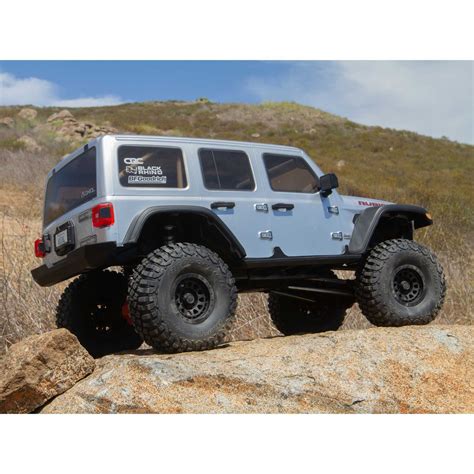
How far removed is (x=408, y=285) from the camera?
19.8ft

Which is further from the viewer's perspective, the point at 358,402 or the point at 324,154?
the point at 324,154

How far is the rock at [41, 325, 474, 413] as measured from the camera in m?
4.31

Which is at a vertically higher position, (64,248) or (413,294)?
(64,248)

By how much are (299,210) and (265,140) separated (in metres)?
34.9

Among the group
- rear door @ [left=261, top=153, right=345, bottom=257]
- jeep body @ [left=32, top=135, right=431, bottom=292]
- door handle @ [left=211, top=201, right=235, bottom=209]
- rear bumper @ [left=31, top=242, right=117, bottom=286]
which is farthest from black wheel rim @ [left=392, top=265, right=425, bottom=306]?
rear bumper @ [left=31, top=242, right=117, bottom=286]

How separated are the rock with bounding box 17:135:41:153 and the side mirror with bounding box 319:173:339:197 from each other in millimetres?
16150

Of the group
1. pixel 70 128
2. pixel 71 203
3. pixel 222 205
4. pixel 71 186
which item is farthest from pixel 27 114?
pixel 222 205

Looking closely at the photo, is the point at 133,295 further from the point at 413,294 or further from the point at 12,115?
the point at 12,115

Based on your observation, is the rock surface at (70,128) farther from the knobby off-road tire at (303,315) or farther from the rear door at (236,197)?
the rear door at (236,197)

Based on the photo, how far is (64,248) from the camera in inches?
199

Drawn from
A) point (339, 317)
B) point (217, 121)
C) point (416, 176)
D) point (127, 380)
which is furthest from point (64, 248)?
point (217, 121)

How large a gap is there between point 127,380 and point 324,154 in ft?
107

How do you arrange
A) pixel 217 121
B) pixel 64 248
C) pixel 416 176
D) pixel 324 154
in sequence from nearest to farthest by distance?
1. pixel 64 248
2. pixel 416 176
3. pixel 324 154
4. pixel 217 121

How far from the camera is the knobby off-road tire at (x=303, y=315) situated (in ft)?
22.8
